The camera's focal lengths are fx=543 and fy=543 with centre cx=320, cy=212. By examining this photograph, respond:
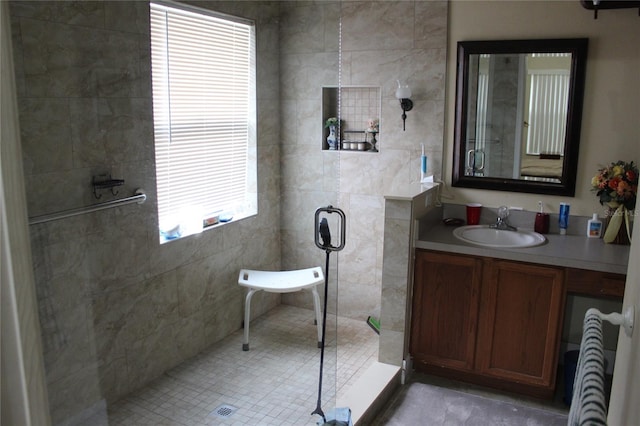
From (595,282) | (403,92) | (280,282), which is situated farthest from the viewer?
(403,92)

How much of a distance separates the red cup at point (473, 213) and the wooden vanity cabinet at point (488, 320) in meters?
0.47

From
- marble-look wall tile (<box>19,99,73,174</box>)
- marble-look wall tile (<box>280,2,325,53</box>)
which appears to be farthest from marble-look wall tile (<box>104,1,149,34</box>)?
marble-look wall tile (<box>280,2,325,53</box>)

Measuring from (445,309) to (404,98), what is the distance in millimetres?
1401

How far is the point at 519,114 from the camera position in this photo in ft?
10.9

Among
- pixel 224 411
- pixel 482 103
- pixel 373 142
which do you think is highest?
pixel 482 103

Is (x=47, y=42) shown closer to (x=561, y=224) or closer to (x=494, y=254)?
(x=494, y=254)

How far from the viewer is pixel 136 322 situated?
1937 mm

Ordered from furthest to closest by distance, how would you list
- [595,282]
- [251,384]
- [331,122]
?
A: 1. [331,122]
2. [595,282]
3. [251,384]

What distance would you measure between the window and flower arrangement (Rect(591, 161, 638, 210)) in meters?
2.02

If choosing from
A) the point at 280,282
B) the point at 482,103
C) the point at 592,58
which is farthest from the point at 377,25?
the point at 280,282

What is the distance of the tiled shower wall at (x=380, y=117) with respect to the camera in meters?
2.50

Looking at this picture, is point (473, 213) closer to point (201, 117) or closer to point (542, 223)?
point (542, 223)

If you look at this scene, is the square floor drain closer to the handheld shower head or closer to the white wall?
the handheld shower head

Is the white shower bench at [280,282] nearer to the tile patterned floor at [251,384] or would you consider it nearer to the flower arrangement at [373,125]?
the tile patterned floor at [251,384]
